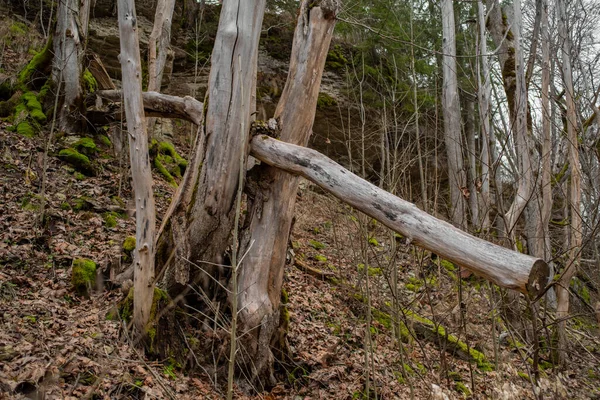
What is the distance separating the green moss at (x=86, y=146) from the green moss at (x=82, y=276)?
3.27m

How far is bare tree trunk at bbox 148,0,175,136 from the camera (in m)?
8.95

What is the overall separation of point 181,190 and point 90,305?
1560mm

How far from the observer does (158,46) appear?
9.64 m

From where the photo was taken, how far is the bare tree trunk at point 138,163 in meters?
3.99

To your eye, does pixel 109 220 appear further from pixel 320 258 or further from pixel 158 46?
pixel 158 46

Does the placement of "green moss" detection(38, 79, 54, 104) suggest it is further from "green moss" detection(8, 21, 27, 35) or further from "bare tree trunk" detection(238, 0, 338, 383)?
"bare tree trunk" detection(238, 0, 338, 383)

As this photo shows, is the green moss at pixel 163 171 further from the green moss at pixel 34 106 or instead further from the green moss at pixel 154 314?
the green moss at pixel 154 314

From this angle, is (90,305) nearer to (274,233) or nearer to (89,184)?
(274,233)

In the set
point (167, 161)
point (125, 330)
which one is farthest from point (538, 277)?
point (167, 161)

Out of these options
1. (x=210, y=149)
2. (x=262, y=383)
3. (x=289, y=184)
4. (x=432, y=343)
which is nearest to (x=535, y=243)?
(x=432, y=343)

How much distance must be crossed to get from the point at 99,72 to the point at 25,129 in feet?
5.70

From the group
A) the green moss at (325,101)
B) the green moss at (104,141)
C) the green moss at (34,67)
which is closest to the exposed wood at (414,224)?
the green moss at (104,141)

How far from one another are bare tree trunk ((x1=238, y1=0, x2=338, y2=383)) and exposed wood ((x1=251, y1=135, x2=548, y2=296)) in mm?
382

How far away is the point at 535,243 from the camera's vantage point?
22.7 ft
